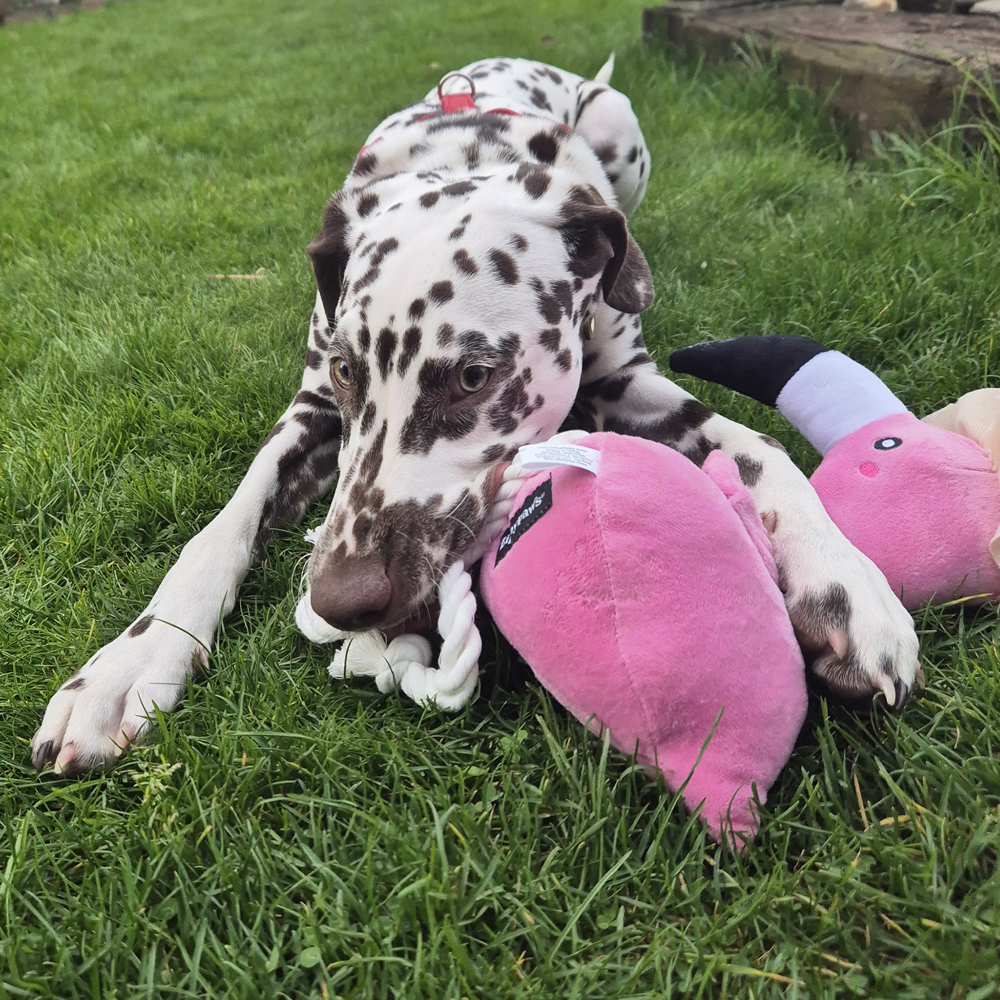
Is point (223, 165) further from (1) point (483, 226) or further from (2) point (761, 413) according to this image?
(2) point (761, 413)

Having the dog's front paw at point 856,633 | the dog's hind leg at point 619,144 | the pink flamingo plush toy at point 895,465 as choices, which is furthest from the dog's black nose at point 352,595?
the dog's hind leg at point 619,144

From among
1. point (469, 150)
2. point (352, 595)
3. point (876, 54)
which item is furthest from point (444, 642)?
point (876, 54)

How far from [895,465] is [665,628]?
3.00ft

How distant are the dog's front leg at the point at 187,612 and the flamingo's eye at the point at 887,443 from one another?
1811mm

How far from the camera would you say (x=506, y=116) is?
3.49 m

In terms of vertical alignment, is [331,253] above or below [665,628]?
above

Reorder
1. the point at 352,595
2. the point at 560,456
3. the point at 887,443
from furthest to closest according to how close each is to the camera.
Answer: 1. the point at 887,443
2. the point at 352,595
3. the point at 560,456

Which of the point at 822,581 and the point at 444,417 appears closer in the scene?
the point at 822,581

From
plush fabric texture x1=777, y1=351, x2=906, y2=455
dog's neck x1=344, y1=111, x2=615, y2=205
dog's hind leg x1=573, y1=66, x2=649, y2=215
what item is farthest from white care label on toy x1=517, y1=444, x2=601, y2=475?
dog's hind leg x1=573, y1=66, x2=649, y2=215

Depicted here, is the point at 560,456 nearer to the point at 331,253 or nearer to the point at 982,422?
the point at 982,422

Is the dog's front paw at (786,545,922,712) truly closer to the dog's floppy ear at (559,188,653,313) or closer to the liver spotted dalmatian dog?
the liver spotted dalmatian dog

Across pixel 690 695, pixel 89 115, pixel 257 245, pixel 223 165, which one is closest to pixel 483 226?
pixel 690 695

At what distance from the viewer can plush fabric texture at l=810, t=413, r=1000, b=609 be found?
1.97m

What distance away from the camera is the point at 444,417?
2260 millimetres
